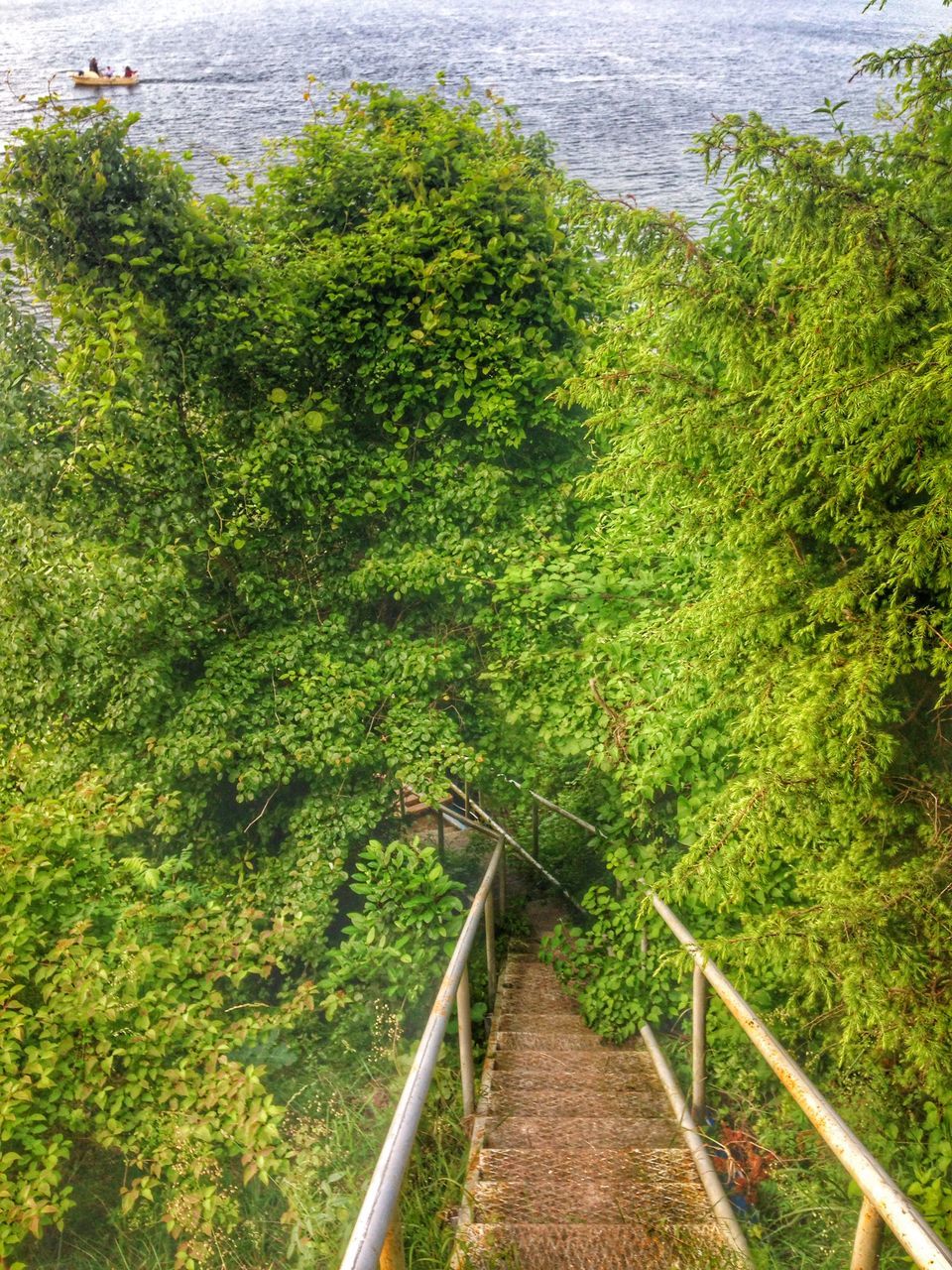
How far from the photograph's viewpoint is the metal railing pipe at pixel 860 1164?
4.53 ft

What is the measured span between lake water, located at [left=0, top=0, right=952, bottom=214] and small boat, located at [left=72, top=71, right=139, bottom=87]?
0.07 m

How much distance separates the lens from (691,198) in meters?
7.24

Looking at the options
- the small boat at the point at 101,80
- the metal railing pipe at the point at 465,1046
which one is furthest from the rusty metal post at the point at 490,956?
the small boat at the point at 101,80

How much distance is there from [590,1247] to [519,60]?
916cm

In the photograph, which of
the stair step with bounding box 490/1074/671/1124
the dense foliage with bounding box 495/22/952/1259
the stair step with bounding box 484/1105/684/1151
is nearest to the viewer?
the dense foliage with bounding box 495/22/952/1259

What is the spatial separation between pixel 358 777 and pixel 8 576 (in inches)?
100

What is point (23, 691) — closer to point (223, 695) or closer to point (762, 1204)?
point (223, 695)

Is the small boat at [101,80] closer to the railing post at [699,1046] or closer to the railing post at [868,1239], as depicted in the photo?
Result: the railing post at [699,1046]

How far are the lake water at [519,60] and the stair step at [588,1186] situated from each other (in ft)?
23.1

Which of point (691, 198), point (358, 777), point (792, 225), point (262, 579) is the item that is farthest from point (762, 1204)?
point (691, 198)

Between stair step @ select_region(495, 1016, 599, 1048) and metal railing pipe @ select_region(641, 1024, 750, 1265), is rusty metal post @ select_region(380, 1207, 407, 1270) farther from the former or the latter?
stair step @ select_region(495, 1016, 599, 1048)

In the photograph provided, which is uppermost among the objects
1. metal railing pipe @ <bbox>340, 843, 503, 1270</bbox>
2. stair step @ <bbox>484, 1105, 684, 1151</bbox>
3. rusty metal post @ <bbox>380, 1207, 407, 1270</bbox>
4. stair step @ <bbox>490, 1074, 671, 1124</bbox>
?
metal railing pipe @ <bbox>340, 843, 503, 1270</bbox>

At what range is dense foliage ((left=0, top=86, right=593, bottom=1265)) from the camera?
462 centimetres

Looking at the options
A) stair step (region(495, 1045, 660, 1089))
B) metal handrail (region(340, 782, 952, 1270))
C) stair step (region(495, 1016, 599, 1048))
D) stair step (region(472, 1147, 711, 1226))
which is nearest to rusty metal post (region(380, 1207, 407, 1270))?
metal handrail (region(340, 782, 952, 1270))
